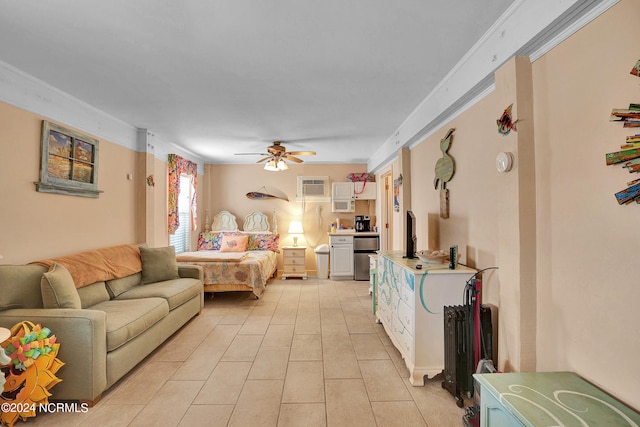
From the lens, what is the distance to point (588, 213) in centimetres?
143

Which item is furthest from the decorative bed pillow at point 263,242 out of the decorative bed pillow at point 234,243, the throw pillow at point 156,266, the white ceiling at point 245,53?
the white ceiling at point 245,53

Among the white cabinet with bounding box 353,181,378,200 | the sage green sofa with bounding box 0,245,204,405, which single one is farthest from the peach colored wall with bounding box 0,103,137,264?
the white cabinet with bounding box 353,181,378,200

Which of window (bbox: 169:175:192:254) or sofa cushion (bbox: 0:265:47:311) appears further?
window (bbox: 169:175:192:254)

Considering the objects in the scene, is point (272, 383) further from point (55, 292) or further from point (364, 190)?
point (364, 190)

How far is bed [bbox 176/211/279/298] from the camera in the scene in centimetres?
446

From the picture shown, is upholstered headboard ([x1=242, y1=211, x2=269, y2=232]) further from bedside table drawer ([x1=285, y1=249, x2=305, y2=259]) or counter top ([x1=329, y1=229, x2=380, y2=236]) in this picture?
counter top ([x1=329, y1=229, x2=380, y2=236])

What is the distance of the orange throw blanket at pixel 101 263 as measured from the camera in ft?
9.02

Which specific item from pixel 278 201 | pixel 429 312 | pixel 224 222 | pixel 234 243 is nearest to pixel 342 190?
pixel 278 201

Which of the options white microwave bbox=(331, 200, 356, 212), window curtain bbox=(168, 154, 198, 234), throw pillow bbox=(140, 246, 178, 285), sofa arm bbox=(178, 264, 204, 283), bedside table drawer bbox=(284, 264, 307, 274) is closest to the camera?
throw pillow bbox=(140, 246, 178, 285)

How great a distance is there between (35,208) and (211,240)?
3.43 meters

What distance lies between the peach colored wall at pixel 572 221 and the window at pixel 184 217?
5.25 m

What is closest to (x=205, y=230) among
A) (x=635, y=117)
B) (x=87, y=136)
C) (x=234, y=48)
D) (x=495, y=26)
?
(x=87, y=136)

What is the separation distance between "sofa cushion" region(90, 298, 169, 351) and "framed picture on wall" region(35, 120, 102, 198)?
126 centimetres

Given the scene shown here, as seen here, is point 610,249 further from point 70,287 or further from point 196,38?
point 70,287
